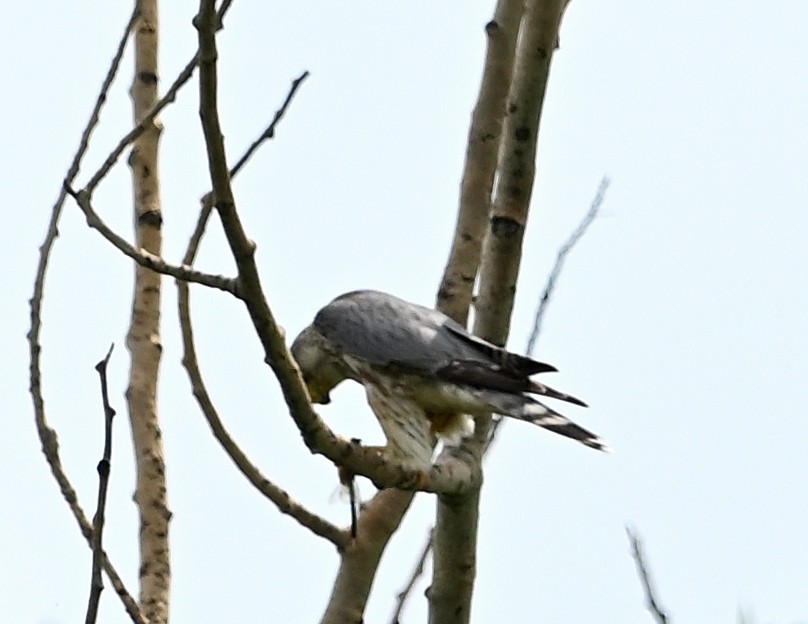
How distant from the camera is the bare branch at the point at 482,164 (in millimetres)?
4000

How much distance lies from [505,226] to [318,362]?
109 centimetres

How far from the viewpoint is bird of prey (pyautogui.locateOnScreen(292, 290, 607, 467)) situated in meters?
3.80

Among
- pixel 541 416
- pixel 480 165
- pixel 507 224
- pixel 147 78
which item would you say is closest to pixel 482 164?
pixel 480 165

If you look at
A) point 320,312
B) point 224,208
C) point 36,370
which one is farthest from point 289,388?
point 320,312

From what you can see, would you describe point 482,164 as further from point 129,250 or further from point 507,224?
point 129,250

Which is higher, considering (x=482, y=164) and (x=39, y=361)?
(x=482, y=164)

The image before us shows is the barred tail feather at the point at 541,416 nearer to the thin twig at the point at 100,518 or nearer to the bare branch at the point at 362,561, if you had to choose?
the bare branch at the point at 362,561

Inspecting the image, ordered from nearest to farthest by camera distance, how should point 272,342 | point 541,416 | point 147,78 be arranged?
point 272,342
point 541,416
point 147,78

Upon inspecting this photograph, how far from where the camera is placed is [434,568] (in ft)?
11.7

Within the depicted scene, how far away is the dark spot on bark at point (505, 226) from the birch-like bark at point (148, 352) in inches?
33.7

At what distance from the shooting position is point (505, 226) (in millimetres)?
3572

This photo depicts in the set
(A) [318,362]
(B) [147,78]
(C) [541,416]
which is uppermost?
(B) [147,78]

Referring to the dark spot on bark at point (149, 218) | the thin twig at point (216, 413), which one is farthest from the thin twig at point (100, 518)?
the dark spot on bark at point (149, 218)

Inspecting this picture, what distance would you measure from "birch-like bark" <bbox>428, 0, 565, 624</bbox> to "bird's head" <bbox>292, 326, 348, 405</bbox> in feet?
2.99
